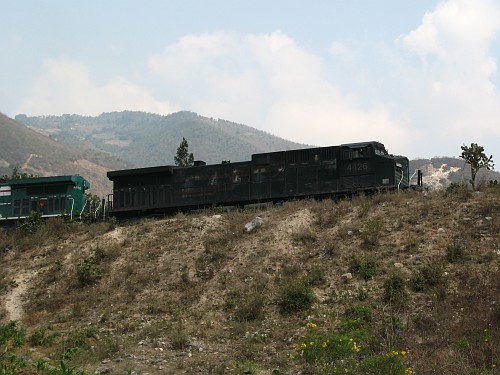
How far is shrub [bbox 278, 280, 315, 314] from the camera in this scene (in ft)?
57.2

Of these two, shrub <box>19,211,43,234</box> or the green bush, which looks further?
shrub <box>19,211,43,234</box>

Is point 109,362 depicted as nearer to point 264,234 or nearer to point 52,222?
point 264,234

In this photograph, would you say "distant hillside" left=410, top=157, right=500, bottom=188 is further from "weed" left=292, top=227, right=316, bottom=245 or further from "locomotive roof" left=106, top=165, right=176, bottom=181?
"weed" left=292, top=227, right=316, bottom=245

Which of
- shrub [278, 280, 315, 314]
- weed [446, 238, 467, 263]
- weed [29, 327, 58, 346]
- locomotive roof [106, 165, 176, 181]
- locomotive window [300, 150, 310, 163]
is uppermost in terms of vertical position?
locomotive window [300, 150, 310, 163]

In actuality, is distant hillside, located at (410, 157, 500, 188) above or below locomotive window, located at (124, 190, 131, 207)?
above

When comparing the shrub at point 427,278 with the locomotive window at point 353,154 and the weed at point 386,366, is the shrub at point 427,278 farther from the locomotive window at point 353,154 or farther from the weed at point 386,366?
the locomotive window at point 353,154

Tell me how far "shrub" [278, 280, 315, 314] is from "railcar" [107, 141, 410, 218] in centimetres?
1135

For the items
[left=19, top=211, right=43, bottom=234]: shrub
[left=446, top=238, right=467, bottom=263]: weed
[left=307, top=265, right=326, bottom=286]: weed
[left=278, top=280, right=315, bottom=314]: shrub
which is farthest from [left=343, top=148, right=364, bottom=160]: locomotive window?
[left=19, top=211, right=43, bottom=234]: shrub

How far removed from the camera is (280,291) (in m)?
18.5

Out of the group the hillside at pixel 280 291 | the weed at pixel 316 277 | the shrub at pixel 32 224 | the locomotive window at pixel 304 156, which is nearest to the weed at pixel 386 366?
the hillside at pixel 280 291

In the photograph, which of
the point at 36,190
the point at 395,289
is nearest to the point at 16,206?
the point at 36,190

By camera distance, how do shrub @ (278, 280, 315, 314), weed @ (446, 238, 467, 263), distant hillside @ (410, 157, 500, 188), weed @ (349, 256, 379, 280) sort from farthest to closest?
distant hillside @ (410, 157, 500, 188)
weed @ (349, 256, 379, 280)
weed @ (446, 238, 467, 263)
shrub @ (278, 280, 315, 314)

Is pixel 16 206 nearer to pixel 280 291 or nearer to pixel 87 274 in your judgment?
pixel 87 274

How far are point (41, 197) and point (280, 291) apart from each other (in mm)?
23147
